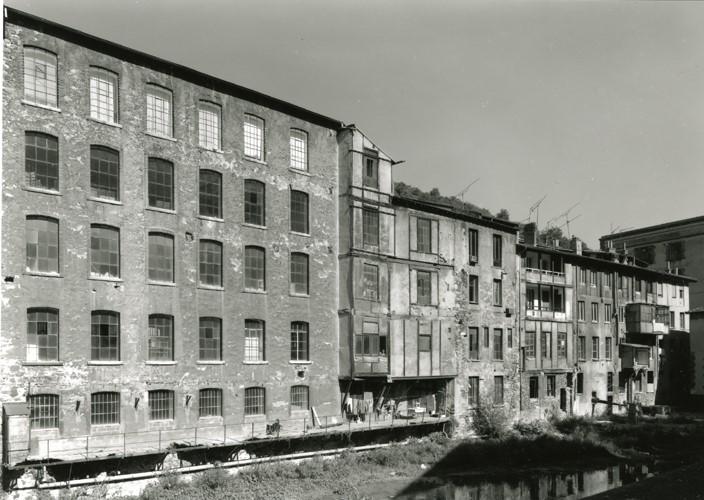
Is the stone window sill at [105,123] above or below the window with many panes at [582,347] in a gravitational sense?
above

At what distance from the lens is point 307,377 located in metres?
30.1

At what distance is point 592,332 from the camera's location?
153 ft

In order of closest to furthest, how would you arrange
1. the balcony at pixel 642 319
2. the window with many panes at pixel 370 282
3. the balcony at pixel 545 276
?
the window with many panes at pixel 370 282 → the balcony at pixel 545 276 → the balcony at pixel 642 319

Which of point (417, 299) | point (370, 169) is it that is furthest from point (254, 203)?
point (417, 299)

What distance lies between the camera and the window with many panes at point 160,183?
25.7 metres

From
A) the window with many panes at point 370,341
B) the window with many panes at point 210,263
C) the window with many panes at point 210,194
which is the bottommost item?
the window with many panes at point 370,341

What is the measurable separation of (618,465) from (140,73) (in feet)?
93.5

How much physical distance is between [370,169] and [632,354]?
26682 millimetres

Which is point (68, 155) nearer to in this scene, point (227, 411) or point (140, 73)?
point (140, 73)

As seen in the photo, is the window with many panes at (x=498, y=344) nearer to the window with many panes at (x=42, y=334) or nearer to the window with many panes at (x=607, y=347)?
the window with many panes at (x=607, y=347)

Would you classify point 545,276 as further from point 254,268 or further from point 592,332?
point 254,268

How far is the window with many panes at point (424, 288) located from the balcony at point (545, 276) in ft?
31.3

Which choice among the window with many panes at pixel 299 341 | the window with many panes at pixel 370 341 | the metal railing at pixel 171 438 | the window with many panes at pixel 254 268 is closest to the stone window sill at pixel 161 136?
the window with many panes at pixel 254 268

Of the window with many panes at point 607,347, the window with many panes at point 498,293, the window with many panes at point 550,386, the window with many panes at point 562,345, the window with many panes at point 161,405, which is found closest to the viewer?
the window with many panes at point 161,405
